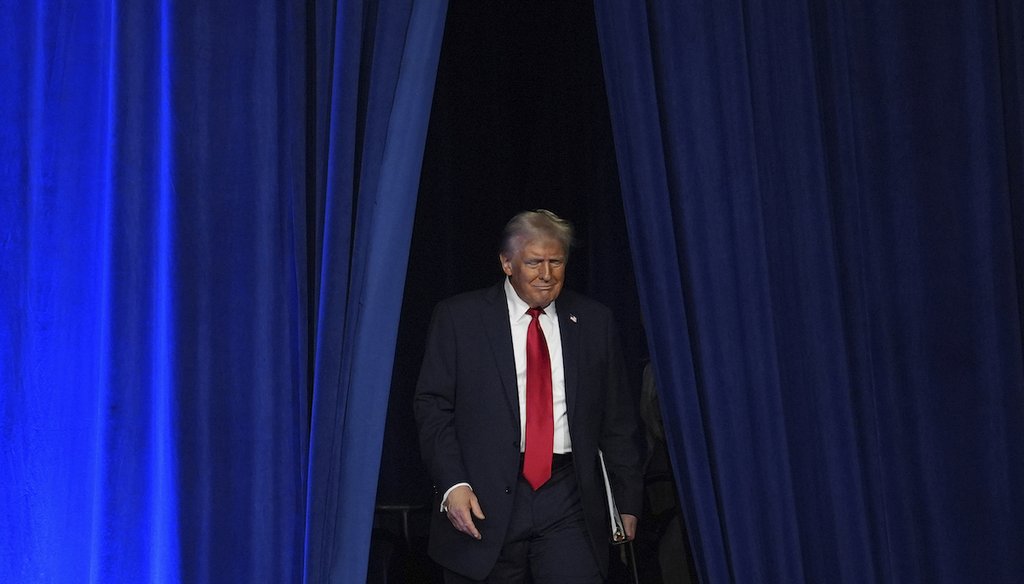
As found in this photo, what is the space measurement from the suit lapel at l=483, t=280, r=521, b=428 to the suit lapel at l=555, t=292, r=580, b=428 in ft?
0.55

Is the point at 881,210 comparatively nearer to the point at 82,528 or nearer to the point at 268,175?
the point at 268,175

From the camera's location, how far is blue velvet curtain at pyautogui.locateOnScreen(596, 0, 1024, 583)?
2.94m

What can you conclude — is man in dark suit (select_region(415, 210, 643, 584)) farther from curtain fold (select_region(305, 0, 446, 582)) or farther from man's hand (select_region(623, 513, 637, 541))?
curtain fold (select_region(305, 0, 446, 582))

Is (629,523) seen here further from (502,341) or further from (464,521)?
(502,341)

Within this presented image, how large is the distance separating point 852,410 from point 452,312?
Result: 1282 millimetres

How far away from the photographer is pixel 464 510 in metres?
3.17

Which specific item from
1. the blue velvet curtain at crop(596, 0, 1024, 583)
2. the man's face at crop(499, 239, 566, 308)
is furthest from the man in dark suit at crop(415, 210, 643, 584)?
the blue velvet curtain at crop(596, 0, 1024, 583)

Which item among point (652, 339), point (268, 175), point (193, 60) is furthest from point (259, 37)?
point (652, 339)

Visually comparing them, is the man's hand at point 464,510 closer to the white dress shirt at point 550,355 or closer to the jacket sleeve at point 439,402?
the jacket sleeve at point 439,402

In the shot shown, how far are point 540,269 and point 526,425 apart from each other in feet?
1.64

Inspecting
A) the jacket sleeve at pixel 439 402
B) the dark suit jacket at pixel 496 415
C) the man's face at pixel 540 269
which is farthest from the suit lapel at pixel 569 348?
the jacket sleeve at pixel 439 402

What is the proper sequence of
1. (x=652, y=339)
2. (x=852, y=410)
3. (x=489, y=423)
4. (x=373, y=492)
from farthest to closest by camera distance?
(x=489, y=423)
(x=852, y=410)
(x=652, y=339)
(x=373, y=492)

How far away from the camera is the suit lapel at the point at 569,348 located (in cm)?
342

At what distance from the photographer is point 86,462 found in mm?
2750
